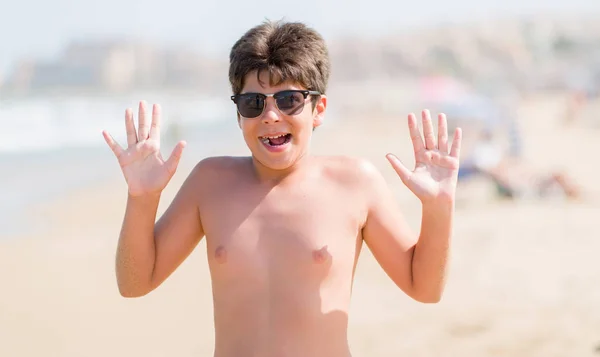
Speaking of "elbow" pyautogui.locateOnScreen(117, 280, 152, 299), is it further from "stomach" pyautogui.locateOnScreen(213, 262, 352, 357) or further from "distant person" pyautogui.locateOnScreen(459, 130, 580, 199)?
"distant person" pyautogui.locateOnScreen(459, 130, 580, 199)

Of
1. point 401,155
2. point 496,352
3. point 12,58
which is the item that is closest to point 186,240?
point 496,352

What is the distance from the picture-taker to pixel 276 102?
253 centimetres

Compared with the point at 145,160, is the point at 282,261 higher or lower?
lower

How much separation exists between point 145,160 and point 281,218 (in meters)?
0.44

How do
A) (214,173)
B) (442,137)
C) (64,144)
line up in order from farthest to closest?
(64,144), (214,173), (442,137)

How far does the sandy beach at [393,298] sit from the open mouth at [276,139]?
3.06 meters

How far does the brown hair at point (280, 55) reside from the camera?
99.7 inches

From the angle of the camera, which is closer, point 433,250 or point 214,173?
point 433,250

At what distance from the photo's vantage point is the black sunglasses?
8.25ft

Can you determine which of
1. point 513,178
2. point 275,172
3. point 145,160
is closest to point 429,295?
point 275,172

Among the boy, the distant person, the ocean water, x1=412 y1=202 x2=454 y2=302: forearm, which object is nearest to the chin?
the boy

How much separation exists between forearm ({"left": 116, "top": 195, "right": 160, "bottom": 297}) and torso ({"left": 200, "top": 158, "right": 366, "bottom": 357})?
18cm

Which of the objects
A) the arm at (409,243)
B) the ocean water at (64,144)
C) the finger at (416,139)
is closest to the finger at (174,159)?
the arm at (409,243)

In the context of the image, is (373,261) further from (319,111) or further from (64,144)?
(64,144)
